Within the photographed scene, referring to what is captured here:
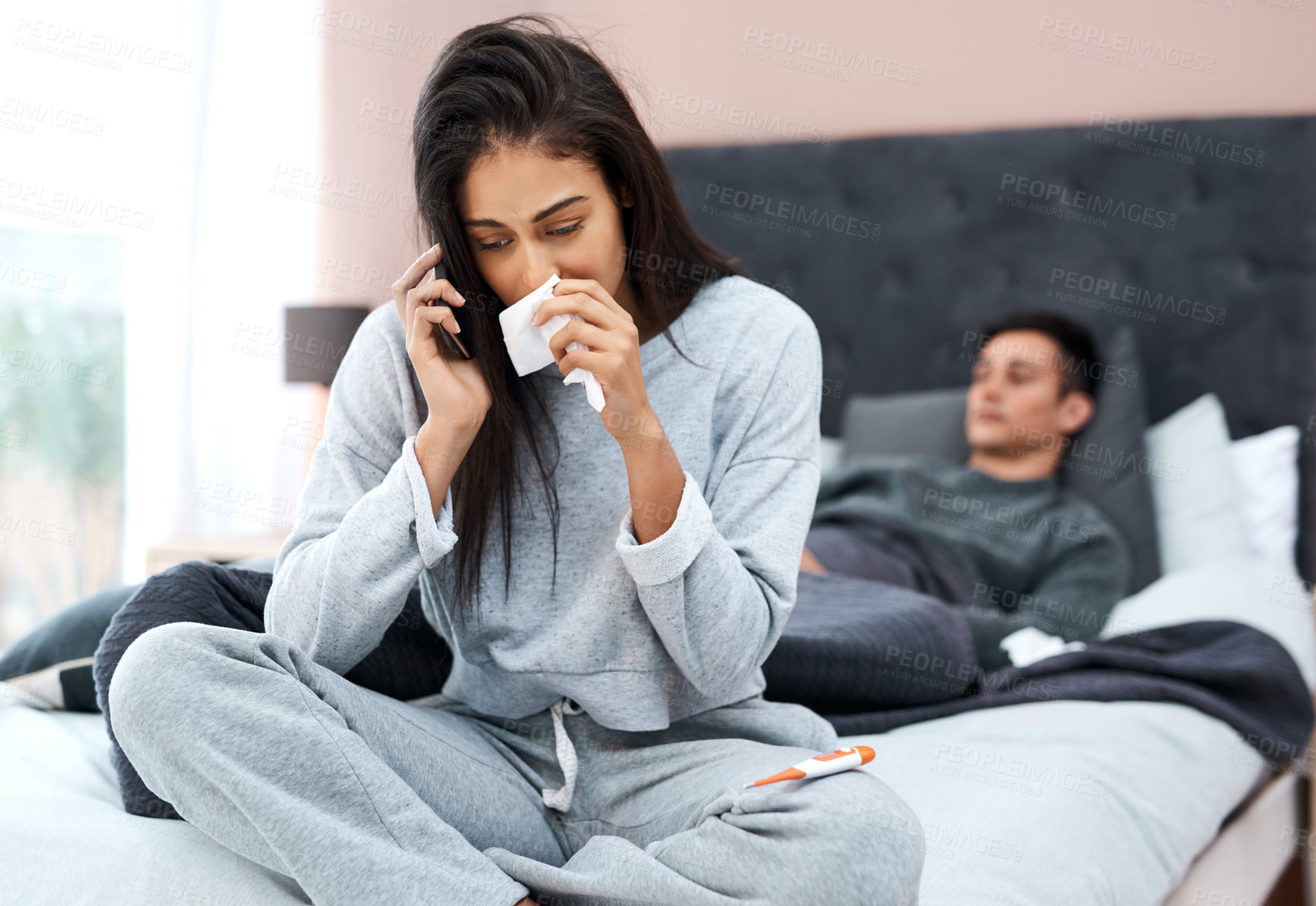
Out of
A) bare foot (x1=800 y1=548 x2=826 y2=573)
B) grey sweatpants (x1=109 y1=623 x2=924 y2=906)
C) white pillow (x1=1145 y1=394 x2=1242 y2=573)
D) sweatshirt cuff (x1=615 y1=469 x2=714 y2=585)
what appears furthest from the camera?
white pillow (x1=1145 y1=394 x2=1242 y2=573)

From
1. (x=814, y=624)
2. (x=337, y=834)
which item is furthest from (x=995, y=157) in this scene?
(x=337, y=834)

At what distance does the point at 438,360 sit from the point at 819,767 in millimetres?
517

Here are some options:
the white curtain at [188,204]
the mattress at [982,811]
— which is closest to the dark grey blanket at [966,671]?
the mattress at [982,811]

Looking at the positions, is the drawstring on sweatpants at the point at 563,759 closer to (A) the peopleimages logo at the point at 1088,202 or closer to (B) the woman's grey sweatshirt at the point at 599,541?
(B) the woman's grey sweatshirt at the point at 599,541

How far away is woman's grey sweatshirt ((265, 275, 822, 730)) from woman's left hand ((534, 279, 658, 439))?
0.03 meters

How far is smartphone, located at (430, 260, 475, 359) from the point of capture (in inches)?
41.5

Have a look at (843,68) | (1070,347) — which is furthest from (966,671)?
(843,68)

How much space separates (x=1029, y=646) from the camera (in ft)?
5.77

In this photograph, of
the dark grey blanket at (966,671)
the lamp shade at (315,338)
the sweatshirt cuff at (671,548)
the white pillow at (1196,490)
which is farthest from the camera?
the lamp shade at (315,338)

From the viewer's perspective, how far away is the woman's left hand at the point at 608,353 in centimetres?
94

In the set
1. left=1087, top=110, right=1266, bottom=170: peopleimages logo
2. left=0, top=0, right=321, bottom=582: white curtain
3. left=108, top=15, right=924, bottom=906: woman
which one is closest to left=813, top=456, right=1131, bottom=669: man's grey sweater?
left=1087, top=110, right=1266, bottom=170: peopleimages logo

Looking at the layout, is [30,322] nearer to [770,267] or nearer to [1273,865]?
[770,267]

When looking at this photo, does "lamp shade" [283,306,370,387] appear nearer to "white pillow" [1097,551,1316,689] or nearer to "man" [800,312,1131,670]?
"man" [800,312,1131,670]

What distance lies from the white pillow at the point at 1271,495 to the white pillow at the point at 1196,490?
4 centimetres
